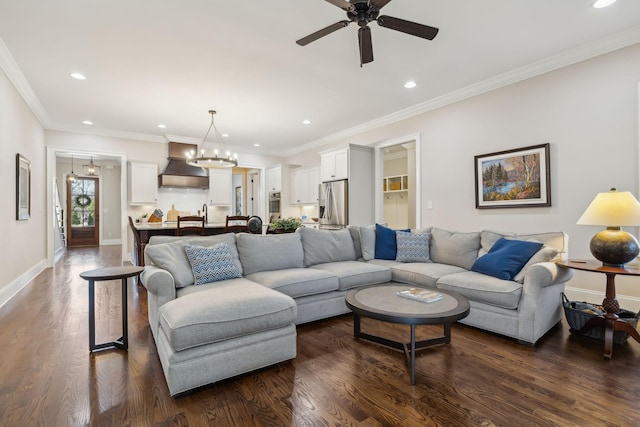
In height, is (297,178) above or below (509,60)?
below

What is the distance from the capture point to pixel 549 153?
149 inches

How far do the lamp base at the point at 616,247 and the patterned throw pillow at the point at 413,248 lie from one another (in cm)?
156

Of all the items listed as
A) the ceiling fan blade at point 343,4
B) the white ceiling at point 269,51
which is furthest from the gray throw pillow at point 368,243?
the ceiling fan blade at point 343,4

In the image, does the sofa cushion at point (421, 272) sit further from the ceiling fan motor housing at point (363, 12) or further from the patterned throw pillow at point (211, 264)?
the ceiling fan motor housing at point (363, 12)

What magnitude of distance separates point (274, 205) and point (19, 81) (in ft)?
18.2

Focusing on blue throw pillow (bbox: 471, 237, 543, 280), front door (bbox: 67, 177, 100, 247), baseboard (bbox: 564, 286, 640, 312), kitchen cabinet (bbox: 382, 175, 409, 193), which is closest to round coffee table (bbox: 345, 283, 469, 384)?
blue throw pillow (bbox: 471, 237, 543, 280)

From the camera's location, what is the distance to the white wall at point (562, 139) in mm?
3271

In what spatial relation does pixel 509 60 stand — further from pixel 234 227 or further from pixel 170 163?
pixel 170 163

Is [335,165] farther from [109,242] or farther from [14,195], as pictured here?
[109,242]

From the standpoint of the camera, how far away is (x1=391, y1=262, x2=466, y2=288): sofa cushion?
3.17 meters

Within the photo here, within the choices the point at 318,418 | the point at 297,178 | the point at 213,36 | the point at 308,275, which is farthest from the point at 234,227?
the point at 318,418

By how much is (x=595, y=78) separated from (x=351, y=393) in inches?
161

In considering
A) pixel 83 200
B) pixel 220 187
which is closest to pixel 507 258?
pixel 220 187

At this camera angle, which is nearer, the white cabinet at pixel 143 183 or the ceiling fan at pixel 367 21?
the ceiling fan at pixel 367 21
